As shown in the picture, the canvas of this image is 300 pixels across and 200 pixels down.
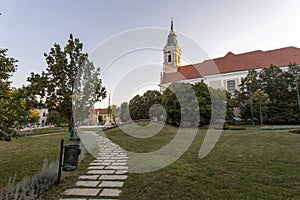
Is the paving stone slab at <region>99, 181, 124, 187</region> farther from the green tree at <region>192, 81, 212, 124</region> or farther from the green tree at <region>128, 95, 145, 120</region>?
the green tree at <region>128, 95, 145, 120</region>

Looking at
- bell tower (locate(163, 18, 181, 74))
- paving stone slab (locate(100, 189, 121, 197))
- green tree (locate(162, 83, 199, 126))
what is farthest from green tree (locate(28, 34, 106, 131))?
bell tower (locate(163, 18, 181, 74))

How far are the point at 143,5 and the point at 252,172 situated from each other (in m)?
11.4

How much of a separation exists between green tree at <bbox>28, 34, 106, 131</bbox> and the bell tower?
3594cm

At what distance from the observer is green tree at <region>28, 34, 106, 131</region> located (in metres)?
9.30

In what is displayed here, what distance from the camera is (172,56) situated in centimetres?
4519

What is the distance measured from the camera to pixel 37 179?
3150 millimetres

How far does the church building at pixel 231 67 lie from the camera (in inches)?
1211

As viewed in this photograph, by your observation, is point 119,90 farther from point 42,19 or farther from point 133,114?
point 133,114

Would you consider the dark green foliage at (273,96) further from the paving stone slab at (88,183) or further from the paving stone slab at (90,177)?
the paving stone slab at (88,183)

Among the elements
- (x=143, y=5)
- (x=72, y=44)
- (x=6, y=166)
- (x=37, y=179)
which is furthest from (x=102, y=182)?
(x=143, y=5)

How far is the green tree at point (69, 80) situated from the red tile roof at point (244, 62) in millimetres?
30100

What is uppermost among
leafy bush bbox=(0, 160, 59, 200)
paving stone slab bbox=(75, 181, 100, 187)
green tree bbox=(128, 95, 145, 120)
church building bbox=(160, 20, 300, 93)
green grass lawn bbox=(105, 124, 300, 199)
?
church building bbox=(160, 20, 300, 93)

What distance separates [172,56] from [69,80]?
3831 cm

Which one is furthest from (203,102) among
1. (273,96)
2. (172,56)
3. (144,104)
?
(172,56)
